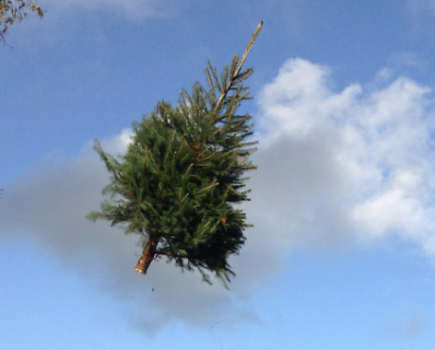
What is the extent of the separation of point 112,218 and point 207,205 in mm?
2719

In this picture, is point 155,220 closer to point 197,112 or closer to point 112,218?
point 112,218

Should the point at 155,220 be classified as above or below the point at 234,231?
below

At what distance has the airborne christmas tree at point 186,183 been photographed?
48.3 ft

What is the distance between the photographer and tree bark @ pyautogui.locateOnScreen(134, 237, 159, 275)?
1527 cm

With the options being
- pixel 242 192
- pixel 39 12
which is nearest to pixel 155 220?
pixel 242 192

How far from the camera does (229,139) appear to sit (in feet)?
54.7

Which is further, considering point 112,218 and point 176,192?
point 112,218

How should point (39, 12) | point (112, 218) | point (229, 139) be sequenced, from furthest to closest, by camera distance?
point (229, 139) → point (112, 218) → point (39, 12)

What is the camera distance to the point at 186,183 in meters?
14.8

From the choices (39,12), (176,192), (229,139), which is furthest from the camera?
(229,139)

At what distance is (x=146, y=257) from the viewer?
15320 mm

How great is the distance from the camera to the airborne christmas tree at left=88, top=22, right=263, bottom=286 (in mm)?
14727

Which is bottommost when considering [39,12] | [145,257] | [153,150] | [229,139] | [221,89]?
[145,257]

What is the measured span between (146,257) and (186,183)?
237 centimetres
